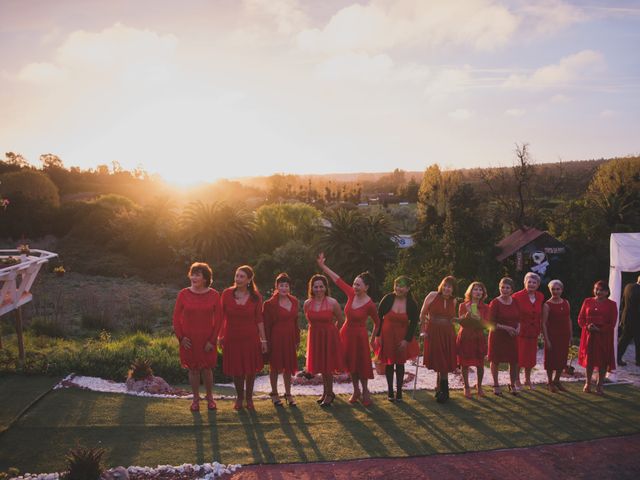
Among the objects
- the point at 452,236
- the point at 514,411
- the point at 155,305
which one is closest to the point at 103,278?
the point at 155,305

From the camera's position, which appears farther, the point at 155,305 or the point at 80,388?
the point at 155,305

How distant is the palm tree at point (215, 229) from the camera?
Answer: 25.8 metres

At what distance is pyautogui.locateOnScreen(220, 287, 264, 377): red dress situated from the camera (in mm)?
6078

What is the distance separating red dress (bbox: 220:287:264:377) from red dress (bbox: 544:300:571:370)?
4132 millimetres

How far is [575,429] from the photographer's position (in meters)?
5.80

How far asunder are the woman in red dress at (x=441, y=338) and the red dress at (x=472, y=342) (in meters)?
0.27

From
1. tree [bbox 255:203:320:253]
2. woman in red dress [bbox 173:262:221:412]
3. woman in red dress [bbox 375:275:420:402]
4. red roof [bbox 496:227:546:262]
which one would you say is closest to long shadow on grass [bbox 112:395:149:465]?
woman in red dress [bbox 173:262:221:412]

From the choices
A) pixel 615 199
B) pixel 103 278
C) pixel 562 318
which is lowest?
pixel 103 278

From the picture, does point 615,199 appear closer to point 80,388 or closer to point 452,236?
point 452,236

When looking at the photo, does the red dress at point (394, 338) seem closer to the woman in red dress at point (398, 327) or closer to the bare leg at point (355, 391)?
the woman in red dress at point (398, 327)

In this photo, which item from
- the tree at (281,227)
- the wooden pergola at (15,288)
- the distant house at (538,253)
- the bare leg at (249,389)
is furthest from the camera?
the tree at (281,227)

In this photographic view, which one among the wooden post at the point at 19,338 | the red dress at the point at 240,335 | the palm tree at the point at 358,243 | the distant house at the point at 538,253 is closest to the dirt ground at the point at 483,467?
the red dress at the point at 240,335

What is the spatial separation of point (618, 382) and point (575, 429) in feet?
9.14

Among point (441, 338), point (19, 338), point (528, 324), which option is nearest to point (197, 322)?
point (441, 338)
